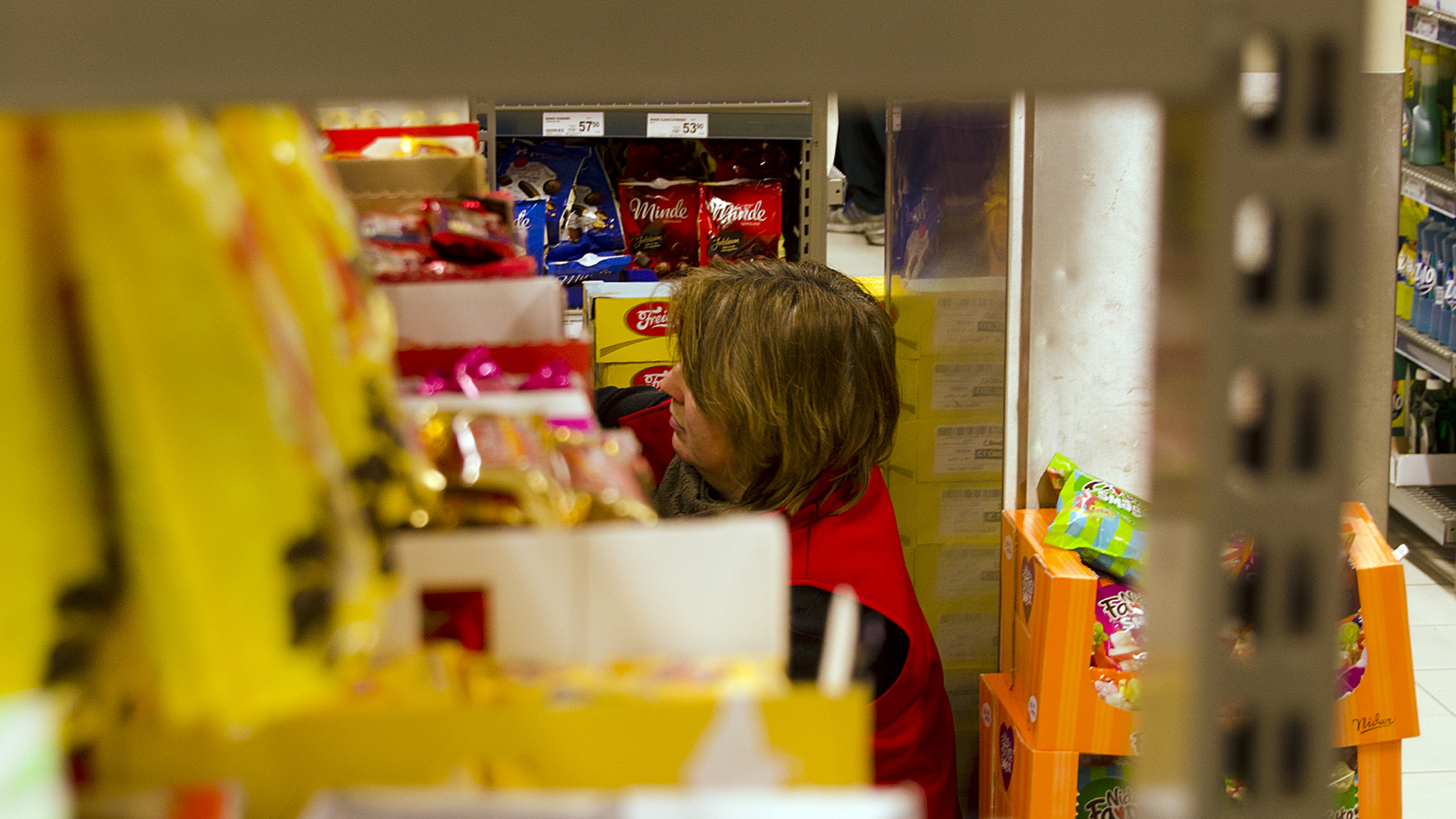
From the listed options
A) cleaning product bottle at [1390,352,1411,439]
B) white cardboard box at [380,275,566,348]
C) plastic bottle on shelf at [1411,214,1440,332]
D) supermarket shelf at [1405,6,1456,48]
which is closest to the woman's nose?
white cardboard box at [380,275,566,348]

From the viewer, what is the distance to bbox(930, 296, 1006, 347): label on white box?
2.47m

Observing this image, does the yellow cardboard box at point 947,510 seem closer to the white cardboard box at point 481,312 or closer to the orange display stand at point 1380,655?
the orange display stand at point 1380,655

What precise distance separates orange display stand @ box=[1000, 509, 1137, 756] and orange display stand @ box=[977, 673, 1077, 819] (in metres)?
0.03

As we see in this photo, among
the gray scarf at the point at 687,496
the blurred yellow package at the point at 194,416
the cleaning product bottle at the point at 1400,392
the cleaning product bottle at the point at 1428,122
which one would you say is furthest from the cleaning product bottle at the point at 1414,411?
the blurred yellow package at the point at 194,416

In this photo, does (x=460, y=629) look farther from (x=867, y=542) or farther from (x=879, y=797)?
(x=867, y=542)

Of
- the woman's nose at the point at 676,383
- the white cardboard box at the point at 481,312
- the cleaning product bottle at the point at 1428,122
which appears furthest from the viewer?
the cleaning product bottle at the point at 1428,122

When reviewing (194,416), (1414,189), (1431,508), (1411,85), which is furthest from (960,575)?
(1411,85)

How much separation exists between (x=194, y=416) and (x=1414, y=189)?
5.16 metres

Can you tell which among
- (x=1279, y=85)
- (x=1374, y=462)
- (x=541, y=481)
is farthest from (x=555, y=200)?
(x=1279, y=85)

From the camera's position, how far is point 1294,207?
0.37 metres

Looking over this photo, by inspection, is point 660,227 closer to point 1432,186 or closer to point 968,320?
point 968,320

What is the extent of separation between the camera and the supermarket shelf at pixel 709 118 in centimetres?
353

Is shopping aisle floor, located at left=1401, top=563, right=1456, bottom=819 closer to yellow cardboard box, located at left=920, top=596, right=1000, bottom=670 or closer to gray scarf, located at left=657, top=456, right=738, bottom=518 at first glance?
yellow cardboard box, located at left=920, top=596, right=1000, bottom=670

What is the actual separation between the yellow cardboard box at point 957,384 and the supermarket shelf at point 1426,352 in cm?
242
